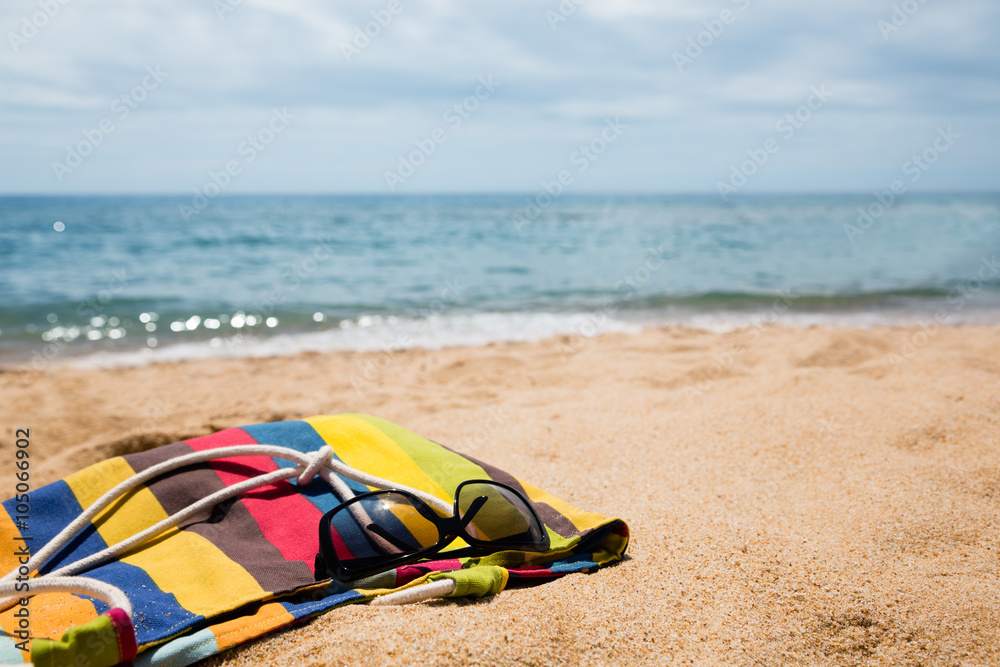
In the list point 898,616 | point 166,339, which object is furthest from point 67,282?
point 898,616

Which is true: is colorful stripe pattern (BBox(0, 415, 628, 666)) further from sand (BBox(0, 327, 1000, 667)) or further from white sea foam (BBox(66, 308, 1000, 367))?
white sea foam (BBox(66, 308, 1000, 367))

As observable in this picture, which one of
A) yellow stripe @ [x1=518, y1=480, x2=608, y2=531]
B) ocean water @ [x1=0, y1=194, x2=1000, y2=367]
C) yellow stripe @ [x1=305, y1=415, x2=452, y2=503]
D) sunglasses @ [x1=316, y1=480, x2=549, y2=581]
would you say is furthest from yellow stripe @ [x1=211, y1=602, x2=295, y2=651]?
ocean water @ [x1=0, y1=194, x2=1000, y2=367]

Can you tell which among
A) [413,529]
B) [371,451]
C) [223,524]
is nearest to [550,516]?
[413,529]

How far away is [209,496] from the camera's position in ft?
6.61

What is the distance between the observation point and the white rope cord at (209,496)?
1.80 metres

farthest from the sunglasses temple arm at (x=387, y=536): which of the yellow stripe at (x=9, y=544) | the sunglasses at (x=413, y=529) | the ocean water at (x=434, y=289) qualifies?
the ocean water at (x=434, y=289)

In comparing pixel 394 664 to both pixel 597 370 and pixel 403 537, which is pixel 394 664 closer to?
pixel 403 537

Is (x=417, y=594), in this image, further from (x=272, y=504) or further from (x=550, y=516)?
(x=272, y=504)

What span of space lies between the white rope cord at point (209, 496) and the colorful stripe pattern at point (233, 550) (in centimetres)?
4

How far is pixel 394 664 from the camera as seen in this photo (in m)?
1.39

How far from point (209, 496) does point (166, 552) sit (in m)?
0.21

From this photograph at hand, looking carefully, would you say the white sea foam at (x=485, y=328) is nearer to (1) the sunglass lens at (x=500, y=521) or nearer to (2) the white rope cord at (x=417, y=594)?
(1) the sunglass lens at (x=500, y=521)

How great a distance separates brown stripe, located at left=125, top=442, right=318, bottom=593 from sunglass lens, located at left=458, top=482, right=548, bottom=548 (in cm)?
48

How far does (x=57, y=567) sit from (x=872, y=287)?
10.9 meters
